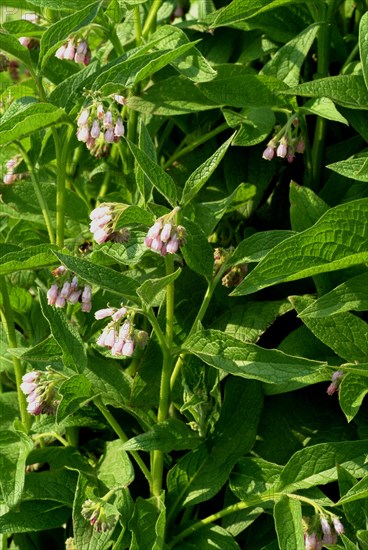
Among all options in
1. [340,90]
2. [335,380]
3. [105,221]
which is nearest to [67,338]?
[105,221]

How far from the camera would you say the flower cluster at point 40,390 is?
2.08m

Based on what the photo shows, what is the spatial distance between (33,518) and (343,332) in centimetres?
91

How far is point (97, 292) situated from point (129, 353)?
1.45ft

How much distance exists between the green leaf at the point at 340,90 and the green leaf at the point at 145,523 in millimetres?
1008

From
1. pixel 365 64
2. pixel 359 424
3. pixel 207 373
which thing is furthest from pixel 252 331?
pixel 365 64

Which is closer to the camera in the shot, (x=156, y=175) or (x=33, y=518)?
(x=156, y=175)

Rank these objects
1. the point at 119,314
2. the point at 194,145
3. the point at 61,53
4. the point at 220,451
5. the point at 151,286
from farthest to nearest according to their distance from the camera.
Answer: the point at 194,145, the point at 61,53, the point at 220,451, the point at 119,314, the point at 151,286

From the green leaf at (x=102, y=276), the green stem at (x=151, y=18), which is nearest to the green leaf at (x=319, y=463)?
the green leaf at (x=102, y=276)

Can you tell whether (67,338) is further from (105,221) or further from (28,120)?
(28,120)

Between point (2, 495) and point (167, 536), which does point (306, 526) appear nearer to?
point (167, 536)

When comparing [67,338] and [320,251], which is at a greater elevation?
[320,251]

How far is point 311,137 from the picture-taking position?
2.61 m

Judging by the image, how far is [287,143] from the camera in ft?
7.31

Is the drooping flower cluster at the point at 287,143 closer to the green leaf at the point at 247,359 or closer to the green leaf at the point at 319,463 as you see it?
the green leaf at the point at 247,359
